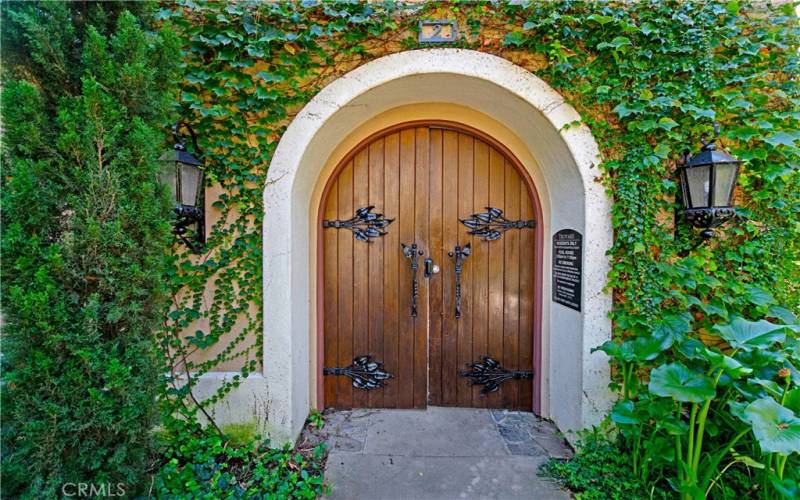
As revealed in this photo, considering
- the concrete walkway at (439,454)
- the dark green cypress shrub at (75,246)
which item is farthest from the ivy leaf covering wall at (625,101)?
the concrete walkway at (439,454)

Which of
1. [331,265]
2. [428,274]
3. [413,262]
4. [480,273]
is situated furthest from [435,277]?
[331,265]

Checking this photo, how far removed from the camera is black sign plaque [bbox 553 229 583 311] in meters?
1.98

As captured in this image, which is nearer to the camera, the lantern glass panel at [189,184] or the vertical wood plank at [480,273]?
the lantern glass panel at [189,184]

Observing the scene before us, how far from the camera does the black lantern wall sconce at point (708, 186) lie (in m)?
1.66

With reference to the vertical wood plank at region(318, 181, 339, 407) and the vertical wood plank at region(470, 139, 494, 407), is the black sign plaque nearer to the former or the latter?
the vertical wood plank at region(470, 139, 494, 407)

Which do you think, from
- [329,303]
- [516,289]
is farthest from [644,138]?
[329,303]

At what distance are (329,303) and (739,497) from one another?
8.13ft

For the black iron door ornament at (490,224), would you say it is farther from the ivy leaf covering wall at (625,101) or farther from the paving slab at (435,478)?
the paving slab at (435,478)

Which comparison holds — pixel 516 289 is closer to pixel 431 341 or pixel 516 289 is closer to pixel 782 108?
pixel 431 341

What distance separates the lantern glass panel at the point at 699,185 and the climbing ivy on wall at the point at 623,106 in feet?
0.35

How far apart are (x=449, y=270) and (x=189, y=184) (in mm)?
1745

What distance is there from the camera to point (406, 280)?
2412mm

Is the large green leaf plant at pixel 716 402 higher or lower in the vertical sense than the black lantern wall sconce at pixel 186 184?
lower

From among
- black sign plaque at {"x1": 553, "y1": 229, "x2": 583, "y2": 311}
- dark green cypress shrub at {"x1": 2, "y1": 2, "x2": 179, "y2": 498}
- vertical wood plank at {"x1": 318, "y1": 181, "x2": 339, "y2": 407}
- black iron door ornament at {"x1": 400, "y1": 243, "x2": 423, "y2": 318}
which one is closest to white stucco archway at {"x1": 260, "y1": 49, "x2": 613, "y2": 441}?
black sign plaque at {"x1": 553, "y1": 229, "x2": 583, "y2": 311}
